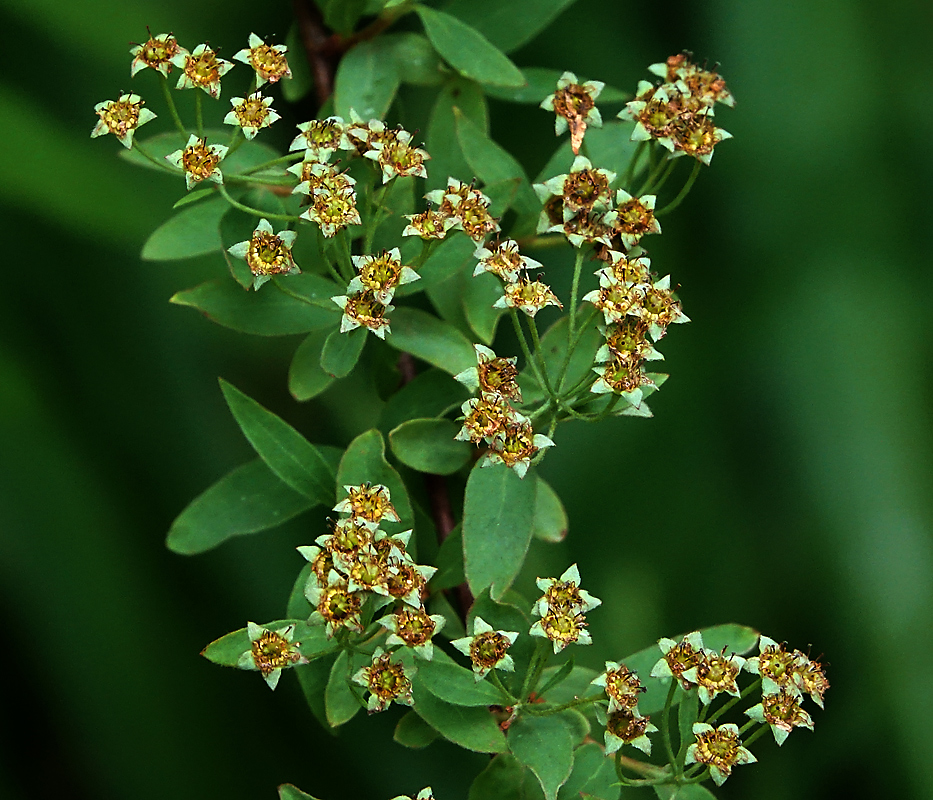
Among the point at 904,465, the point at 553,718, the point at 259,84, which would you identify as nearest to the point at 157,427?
the point at 259,84

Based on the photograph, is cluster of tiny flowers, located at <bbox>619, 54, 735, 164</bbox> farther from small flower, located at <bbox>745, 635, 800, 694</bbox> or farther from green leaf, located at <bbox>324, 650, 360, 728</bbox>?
green leaf, located at <bbox>324, 650, 360, 728</bbox>

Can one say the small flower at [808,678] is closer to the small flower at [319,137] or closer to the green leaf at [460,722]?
the green leaf at [460,722]

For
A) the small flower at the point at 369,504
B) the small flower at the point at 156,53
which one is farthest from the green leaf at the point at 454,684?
the small flower at the point at 156,53

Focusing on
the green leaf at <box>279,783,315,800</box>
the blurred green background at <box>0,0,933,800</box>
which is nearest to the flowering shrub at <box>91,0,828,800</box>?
the green leaf at <box>279,783,315,800</box>

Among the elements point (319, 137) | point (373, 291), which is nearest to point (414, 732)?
point (373, 291)

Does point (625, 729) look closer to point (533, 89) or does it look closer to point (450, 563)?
point (450, 563)
